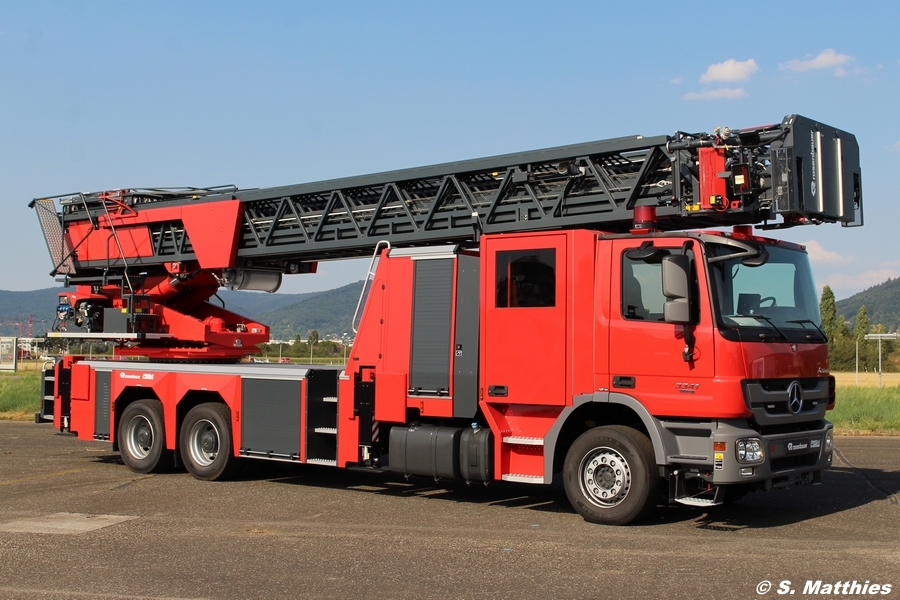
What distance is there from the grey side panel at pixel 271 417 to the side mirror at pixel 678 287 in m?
5.11

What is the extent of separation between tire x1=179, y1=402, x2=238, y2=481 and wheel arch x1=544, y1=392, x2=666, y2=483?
15.9ft

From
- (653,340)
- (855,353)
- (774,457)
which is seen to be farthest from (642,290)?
(855,353)

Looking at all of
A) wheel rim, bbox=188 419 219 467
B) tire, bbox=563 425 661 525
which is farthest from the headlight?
wheel rim, bbox=188 419 219 467

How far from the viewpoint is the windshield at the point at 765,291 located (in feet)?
29.8

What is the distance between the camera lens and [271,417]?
12148 millimetres

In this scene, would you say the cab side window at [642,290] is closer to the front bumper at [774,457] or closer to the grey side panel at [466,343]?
the front bumper at [774,457]

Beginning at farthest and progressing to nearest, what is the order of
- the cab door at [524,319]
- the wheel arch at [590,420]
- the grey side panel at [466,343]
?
the grey side panel at [466,343] → the cab door at [524,319] → the wheel arch at [590,420]

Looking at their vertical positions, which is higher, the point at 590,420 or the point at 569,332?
the point at 569,332

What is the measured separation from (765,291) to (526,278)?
2416 millimetres

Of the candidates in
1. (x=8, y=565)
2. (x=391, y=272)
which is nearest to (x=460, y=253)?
(x=391, y=272)

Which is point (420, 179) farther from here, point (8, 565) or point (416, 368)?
point (8, 565)

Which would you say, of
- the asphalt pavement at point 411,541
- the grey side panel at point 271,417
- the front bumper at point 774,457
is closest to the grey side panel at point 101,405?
the asphalt pavement at point 411,541

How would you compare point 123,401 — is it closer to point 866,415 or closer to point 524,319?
point 524,319

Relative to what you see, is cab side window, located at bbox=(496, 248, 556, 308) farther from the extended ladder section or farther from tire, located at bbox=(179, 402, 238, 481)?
tire, located at bbox=(179, 402, 238, 481)
